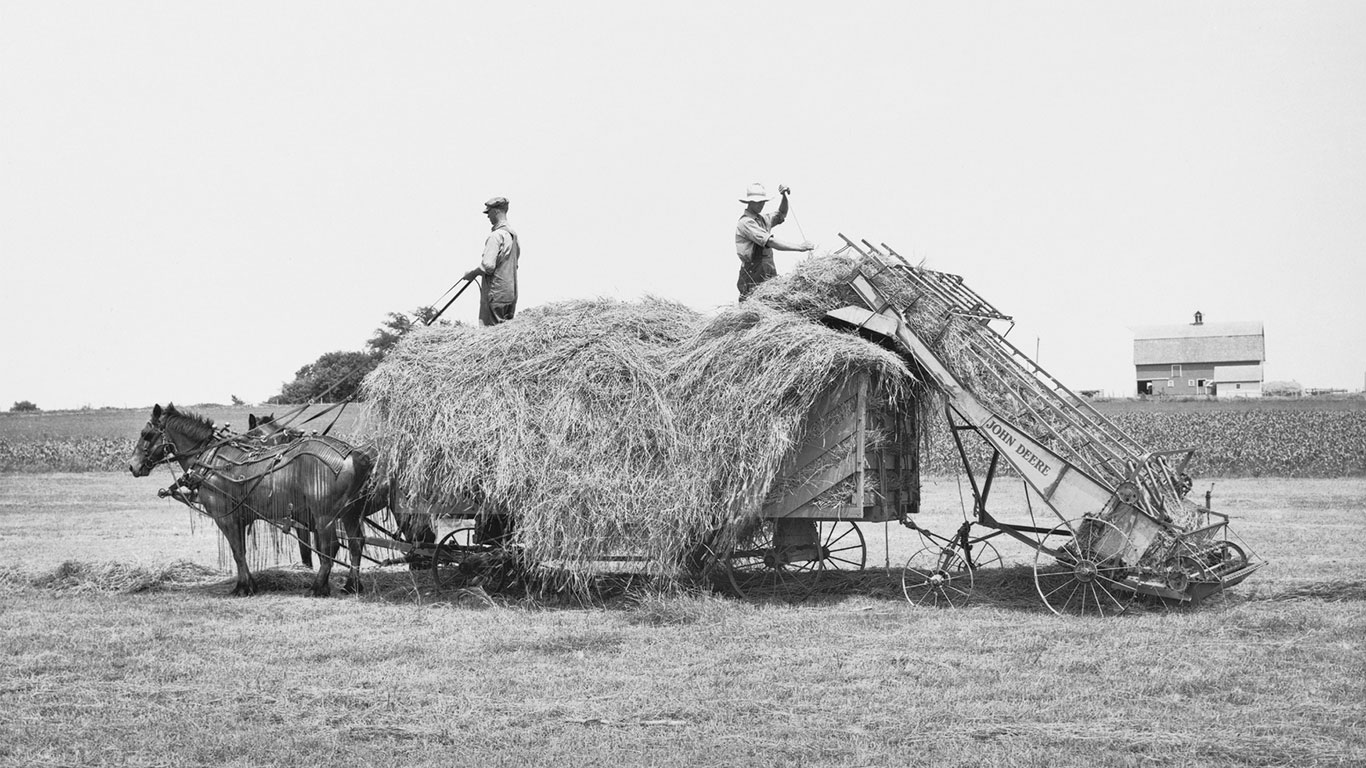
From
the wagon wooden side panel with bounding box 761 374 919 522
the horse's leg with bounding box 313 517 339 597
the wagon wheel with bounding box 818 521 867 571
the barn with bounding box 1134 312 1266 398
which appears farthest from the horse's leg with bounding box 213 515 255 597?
the barn with bounding box 1134 312 1266 398

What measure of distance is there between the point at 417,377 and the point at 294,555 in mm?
5319

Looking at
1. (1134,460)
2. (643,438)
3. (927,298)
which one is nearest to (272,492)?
(643,438)

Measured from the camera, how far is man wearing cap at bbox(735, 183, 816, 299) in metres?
12.0

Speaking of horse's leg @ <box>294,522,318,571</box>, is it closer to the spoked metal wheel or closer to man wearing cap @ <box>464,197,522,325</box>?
man wearing cap @ <box>464,197,522,325</box>

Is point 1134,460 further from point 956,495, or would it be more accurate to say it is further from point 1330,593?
point 956,495

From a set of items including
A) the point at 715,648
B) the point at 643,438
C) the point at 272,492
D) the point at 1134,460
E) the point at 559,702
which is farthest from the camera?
the point at 272,492

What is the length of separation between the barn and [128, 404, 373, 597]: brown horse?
73915mm

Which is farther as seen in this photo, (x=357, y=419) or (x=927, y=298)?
(x=357, y=419)

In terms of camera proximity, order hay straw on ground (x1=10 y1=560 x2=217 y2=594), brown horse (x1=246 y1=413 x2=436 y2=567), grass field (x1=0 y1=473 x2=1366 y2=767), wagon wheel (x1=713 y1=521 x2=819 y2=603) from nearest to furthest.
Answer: grass field (x1=0 y1=473 x2=1366 y2=767) → wagon wheel (x1=713 y1=521 x2=819 y2=603) → brown horse (x1=246 y1=413 x2=436 y2=567) → hay straw on ground (x1=10 y1=560 x2=217 y2=594)

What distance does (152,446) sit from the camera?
1234cm

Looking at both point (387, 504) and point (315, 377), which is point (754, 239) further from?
point (315, 377)

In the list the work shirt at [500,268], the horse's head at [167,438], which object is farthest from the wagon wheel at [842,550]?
the horse's head at [167,438]

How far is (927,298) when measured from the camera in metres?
10.5

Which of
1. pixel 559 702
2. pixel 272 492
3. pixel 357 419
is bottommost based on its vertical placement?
pixel 559 702
